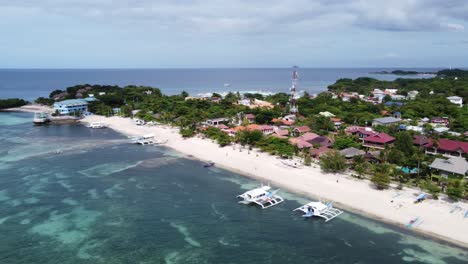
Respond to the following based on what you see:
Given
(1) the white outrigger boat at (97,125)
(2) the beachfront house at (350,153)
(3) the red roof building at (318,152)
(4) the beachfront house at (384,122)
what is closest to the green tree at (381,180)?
(2) the beachfront house at (350,153)

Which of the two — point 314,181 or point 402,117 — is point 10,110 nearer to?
point 314,181

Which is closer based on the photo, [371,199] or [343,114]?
[371,199]

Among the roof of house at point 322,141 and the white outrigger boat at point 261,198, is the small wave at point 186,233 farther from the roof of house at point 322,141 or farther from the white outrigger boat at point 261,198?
the roof of house at point 322,141

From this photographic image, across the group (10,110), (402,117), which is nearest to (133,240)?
(402,117)

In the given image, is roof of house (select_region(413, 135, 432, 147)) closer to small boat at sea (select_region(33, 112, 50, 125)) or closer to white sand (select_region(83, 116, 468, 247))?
white sand (select_region(83, 116, 468, 247))

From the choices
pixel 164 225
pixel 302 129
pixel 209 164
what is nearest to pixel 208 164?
pixel 209 164

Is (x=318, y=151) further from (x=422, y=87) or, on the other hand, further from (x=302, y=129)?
Result: (x=422, y=87)
